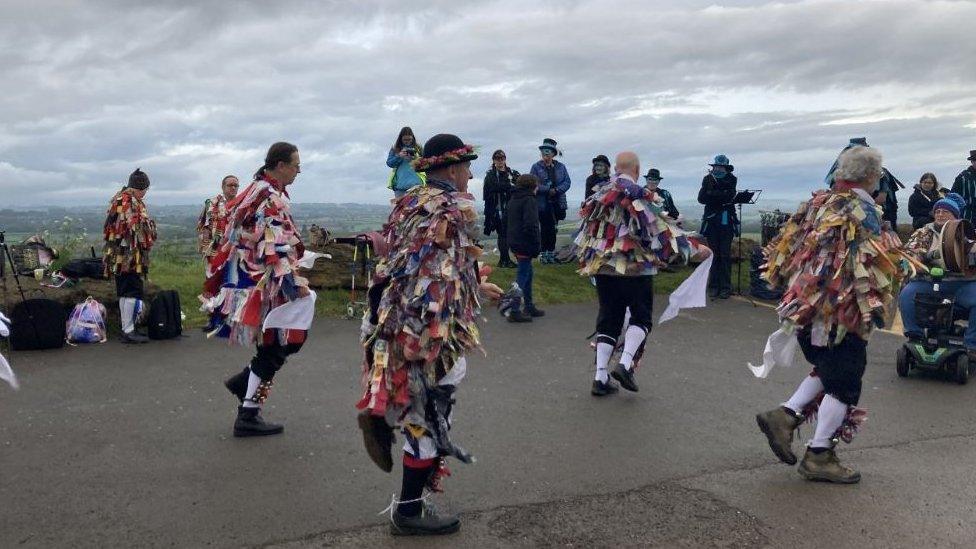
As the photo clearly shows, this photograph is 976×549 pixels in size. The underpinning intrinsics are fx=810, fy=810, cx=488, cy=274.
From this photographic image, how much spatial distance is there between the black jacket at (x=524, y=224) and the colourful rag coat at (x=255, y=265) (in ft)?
16.2

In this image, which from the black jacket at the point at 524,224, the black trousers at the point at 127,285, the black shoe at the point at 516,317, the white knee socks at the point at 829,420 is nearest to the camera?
the white knee socks at the point at 829,420

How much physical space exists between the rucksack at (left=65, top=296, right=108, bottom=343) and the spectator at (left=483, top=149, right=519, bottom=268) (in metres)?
6.61

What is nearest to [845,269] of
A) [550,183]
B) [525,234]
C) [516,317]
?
[525,234]

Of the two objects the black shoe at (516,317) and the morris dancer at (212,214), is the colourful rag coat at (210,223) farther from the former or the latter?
the black shoe at (516,317)

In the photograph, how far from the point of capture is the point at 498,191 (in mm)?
13938

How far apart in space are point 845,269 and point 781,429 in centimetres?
111

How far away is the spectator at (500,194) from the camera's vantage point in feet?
45.8

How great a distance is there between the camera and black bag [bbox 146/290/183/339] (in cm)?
959

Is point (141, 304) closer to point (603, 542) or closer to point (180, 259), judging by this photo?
point (180, 259)

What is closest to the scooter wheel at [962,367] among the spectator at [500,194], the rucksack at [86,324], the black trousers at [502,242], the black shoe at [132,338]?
the spectator at [500,194]

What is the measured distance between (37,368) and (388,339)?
5.63m

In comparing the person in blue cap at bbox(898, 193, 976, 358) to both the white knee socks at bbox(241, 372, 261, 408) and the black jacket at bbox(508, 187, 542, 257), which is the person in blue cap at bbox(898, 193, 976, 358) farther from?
the white knee socks at bbox(241, 372, 261, 408)

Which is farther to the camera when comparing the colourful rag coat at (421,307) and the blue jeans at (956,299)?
the blue jeans at (956,299)

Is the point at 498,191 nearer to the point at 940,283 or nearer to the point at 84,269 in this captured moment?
the point at 84,269
